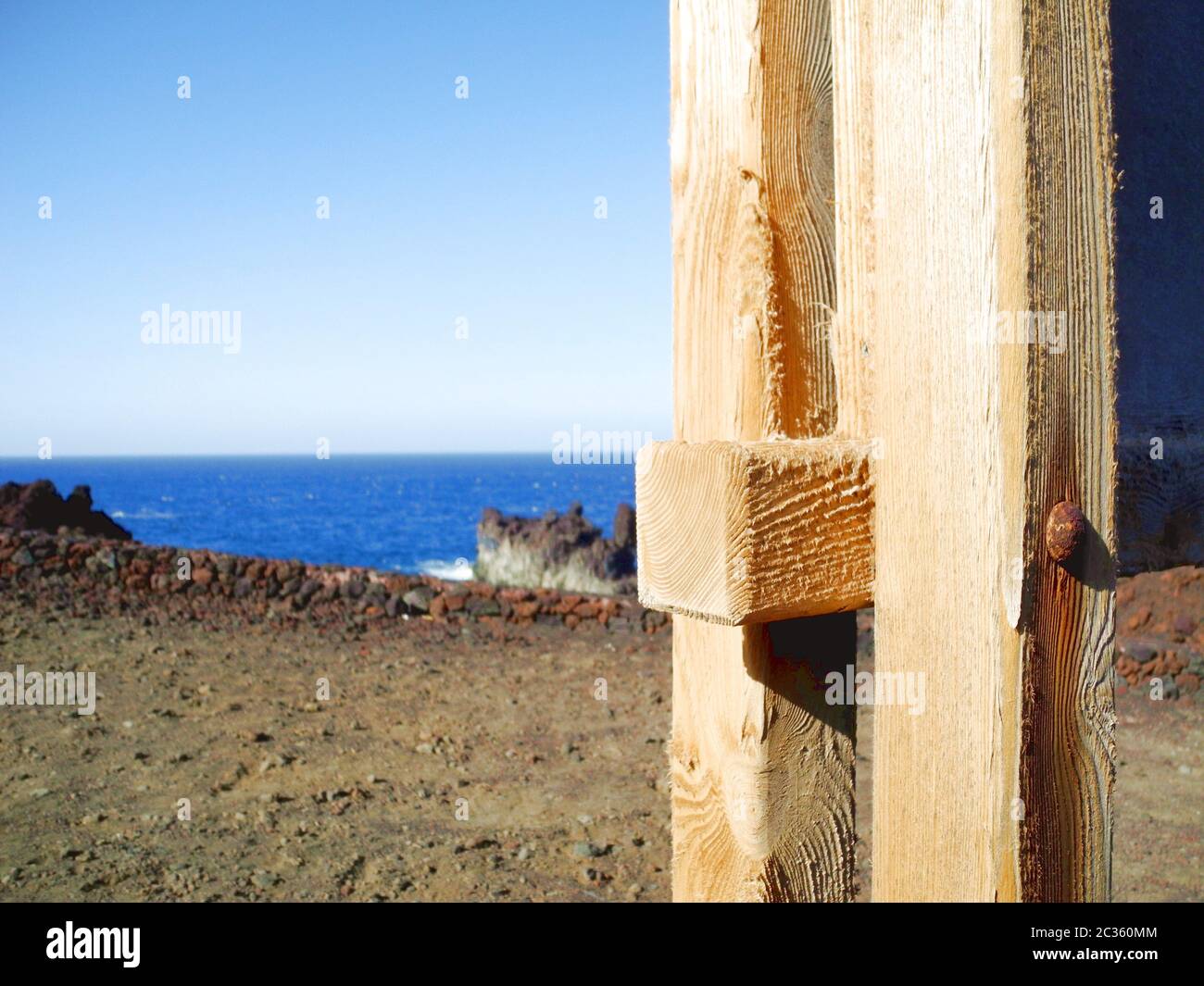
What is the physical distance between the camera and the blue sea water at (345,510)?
59.2 metres

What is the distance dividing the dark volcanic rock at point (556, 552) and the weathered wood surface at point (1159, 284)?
75.7 feet

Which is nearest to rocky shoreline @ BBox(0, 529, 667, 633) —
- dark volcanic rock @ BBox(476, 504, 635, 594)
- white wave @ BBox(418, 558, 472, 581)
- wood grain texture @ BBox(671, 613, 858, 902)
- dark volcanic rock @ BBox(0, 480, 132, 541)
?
dark volcanic rock @ BBox(0, 480, 132, 541)

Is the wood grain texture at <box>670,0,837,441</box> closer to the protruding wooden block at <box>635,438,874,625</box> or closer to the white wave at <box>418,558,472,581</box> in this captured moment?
the protruding wooden block at <box>635,438,874,625</box>

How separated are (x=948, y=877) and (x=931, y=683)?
0.20 metres

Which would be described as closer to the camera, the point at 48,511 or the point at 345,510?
the point at 48,511

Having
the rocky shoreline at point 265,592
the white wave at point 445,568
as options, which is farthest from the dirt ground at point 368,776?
the white wave at point 445,568

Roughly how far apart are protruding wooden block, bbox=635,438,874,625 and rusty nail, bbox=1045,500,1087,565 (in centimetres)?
22

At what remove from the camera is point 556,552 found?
2706 cm

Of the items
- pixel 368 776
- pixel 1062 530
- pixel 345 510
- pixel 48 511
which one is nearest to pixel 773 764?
pixel 1062 530

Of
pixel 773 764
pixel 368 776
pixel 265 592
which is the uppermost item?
pixel 773 764

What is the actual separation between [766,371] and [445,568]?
158 ft

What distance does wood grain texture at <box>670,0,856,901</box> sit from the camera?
3.96 ft

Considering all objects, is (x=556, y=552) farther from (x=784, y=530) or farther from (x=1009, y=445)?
(x=1009, y=445)

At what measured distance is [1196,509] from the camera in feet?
3.69
